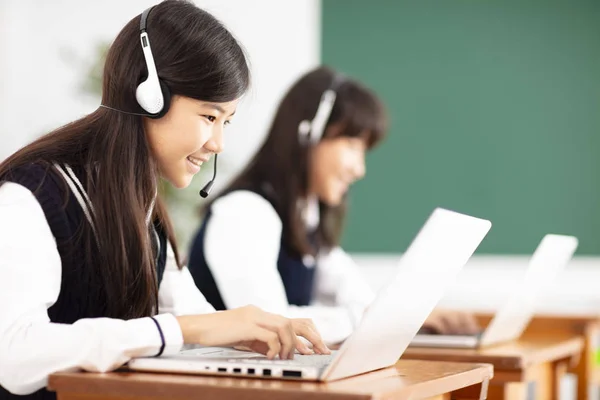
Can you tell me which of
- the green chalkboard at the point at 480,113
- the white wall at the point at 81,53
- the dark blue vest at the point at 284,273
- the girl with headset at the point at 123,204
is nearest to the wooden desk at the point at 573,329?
the dark blue vest at the point at 284,273

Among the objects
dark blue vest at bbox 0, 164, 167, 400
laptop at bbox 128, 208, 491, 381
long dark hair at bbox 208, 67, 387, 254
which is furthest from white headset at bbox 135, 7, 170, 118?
long dark hair at bbox 208, 67, 387, 254

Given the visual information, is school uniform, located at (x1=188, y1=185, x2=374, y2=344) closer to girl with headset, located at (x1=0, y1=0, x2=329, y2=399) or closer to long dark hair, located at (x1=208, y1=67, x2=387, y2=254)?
long dark hair, located at (x1=208, y1=67, x2=387, y2=254)

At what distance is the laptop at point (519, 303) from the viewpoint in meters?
1.94

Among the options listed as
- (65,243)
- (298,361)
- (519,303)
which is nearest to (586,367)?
(519,303)

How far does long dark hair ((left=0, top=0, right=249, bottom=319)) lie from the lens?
4.43 feet

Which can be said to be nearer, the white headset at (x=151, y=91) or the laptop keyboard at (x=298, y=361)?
the laptop keyboard at (x=298, y=361)

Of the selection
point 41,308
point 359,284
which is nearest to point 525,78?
point 359,284

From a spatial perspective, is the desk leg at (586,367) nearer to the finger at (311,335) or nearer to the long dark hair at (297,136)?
the long dark hair at (297,136)

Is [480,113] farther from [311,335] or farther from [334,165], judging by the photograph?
[311,335]

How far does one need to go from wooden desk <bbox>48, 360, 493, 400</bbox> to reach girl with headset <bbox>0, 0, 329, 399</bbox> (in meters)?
0.05

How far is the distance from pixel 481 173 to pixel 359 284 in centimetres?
161

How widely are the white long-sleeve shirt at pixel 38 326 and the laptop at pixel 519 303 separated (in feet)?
2.93

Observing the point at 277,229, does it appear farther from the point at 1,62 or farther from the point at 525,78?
the point at 1,62

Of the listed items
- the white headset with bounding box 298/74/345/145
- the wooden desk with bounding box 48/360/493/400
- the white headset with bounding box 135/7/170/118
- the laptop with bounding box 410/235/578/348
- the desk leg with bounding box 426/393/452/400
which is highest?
the white headset with bounding box 298/74/345/145
